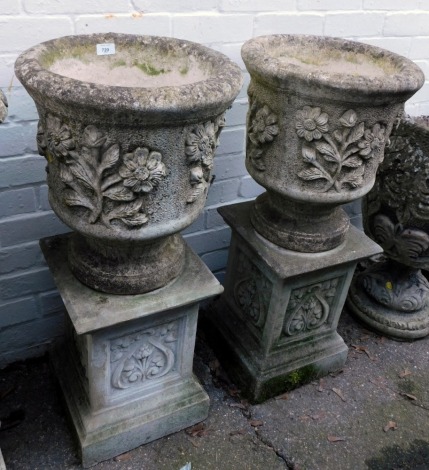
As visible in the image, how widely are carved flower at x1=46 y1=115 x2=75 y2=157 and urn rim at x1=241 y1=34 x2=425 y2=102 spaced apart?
650mm

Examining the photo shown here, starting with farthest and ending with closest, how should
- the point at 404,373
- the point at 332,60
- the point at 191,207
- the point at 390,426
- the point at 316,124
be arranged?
the point at 404,373, the point at 390,426, the point at 332,60, the point at 316,124, the point at 191,207

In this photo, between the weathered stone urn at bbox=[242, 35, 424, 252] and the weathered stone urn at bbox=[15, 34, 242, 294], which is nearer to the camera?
the weathered stone urn at bbox=[15, 34, 242, 294]

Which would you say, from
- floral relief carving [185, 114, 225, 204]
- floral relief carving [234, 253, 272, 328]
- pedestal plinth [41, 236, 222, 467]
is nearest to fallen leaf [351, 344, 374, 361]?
floral relief carving [234, 253, 272, 328]

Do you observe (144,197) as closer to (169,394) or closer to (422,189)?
(169,394)

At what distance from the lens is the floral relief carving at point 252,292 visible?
1.94 meters

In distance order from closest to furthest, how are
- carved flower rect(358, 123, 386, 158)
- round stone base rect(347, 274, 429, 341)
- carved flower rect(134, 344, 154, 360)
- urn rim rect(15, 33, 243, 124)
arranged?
urn rim rect(15, 33, 243, 124) → carved flower rect(358, 123, 386, 158) → carved flower rect(134, 344, 154, 360) → round stone base rect(347, 274, 429, 341)

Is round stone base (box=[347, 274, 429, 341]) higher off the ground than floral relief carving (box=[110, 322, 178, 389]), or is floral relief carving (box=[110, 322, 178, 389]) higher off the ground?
floral relief carving (box=[110, 322, 178, 389])

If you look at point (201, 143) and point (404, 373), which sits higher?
point (201, 143)

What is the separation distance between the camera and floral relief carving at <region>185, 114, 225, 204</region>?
49.3 inches

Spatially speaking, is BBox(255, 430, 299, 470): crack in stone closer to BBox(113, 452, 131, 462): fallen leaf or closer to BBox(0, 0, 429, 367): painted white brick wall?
BBox(113, 452, 131, 462): fallen leaf

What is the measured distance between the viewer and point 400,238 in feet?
7.08

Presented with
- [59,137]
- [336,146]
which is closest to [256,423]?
[336,146]

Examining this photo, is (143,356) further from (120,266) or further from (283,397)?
(283,397)

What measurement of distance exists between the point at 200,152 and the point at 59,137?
1.15 ft
